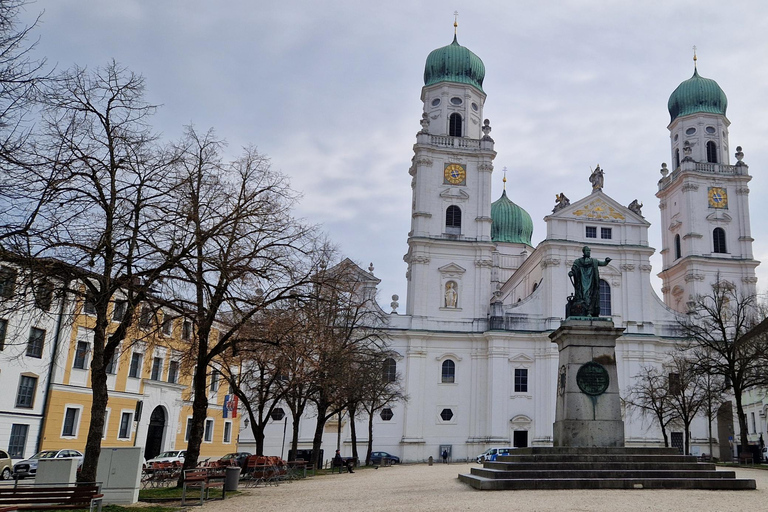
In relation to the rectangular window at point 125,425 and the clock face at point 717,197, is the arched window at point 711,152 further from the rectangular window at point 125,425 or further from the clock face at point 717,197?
the rectangular window at point 125,425

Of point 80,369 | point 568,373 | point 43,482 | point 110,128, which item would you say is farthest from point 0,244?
point 80,369

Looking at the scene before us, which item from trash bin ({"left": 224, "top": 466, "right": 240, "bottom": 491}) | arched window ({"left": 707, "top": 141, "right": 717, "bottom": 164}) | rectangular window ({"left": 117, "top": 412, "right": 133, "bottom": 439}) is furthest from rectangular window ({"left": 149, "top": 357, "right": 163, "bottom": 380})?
arched window ({"left": 707, "top": 141, "right": 717, "bottom": 164})

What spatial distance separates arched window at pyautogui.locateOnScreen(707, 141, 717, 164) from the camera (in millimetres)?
57969

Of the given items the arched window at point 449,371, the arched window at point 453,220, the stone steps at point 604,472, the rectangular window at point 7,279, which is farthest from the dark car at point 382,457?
the rectangular window at point 7,279

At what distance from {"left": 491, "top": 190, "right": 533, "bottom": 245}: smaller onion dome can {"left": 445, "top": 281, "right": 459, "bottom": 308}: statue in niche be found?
1835cm

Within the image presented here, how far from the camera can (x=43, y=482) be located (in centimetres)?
1470

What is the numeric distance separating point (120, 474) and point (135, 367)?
79.9 ft

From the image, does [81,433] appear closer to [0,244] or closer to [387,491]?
[387,491]

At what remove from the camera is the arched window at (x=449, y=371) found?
5069cm

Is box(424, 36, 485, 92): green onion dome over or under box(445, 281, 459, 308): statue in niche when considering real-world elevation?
over

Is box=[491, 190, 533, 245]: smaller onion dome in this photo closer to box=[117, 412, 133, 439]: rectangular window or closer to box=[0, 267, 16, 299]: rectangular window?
box=[117, 412, 133, 439]: rectangular window

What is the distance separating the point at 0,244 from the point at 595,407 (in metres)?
14.1

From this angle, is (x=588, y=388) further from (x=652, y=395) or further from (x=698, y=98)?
(x=698, y=98)

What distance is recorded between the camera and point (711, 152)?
190 ft
